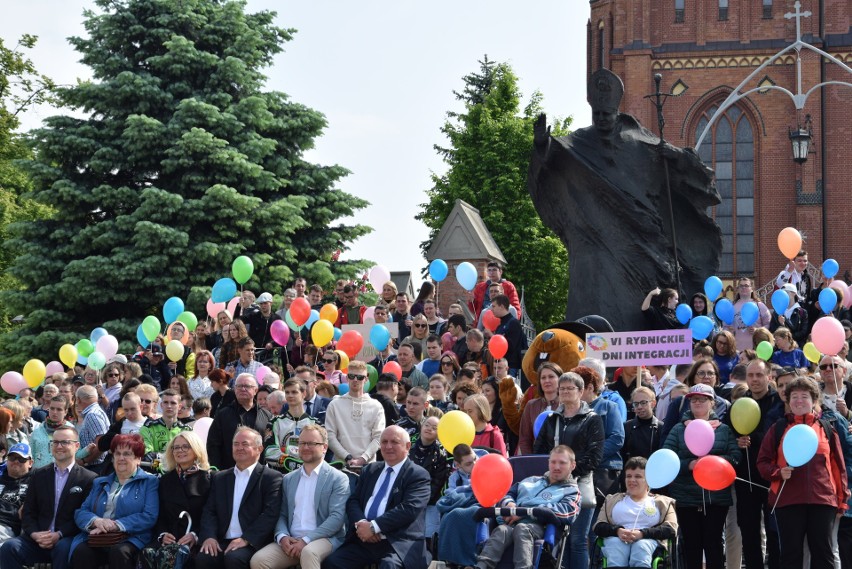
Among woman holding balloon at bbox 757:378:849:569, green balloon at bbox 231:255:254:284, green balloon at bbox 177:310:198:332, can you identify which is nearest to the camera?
woman holding balloon at bbox 757:378:849:569

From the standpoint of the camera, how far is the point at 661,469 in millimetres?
10062

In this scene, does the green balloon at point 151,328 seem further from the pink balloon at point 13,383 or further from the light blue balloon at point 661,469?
the light blue balloon at point 661,469

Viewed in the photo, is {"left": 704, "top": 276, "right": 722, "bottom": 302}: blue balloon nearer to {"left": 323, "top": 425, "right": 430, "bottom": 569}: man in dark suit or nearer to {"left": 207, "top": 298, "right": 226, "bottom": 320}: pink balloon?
{"left": 207, "top": 298, "right": 226, "bottom": 320}: pink balloon

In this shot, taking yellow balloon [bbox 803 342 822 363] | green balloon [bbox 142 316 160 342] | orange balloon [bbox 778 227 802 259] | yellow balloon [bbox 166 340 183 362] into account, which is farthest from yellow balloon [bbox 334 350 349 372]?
orange balloon [bbox 778 227 802 259]

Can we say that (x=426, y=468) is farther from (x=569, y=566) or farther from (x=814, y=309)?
(x=814, y=309)

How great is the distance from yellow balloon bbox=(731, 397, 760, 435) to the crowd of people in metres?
0.13

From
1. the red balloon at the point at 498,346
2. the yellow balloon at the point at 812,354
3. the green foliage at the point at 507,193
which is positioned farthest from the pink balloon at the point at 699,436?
the green foliage at the point at 507,193

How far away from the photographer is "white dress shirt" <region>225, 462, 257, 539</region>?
1089cm

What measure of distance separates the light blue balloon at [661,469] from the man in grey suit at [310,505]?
2511 millimetres

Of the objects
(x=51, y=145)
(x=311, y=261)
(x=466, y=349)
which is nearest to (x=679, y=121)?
(x=311, y=261)

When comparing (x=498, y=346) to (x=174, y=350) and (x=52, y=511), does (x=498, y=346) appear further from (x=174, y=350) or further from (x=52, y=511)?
(x=52, y=511)

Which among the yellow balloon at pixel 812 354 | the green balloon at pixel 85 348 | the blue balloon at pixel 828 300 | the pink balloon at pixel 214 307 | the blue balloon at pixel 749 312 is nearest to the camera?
the yellow balloon at pixel 812 354

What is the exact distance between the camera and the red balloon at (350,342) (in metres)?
17.0

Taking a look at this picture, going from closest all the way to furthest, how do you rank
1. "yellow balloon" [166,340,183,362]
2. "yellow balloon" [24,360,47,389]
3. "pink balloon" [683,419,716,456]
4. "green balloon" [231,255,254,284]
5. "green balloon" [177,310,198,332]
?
"pink balloon" [683,419,716,456] → "yellow balloon" [166,340,183,362] → "yellow balloon" [24,360,47,389] → "green balloon" [231,255,254,284] → "green balloon" [177,310,198,332]
